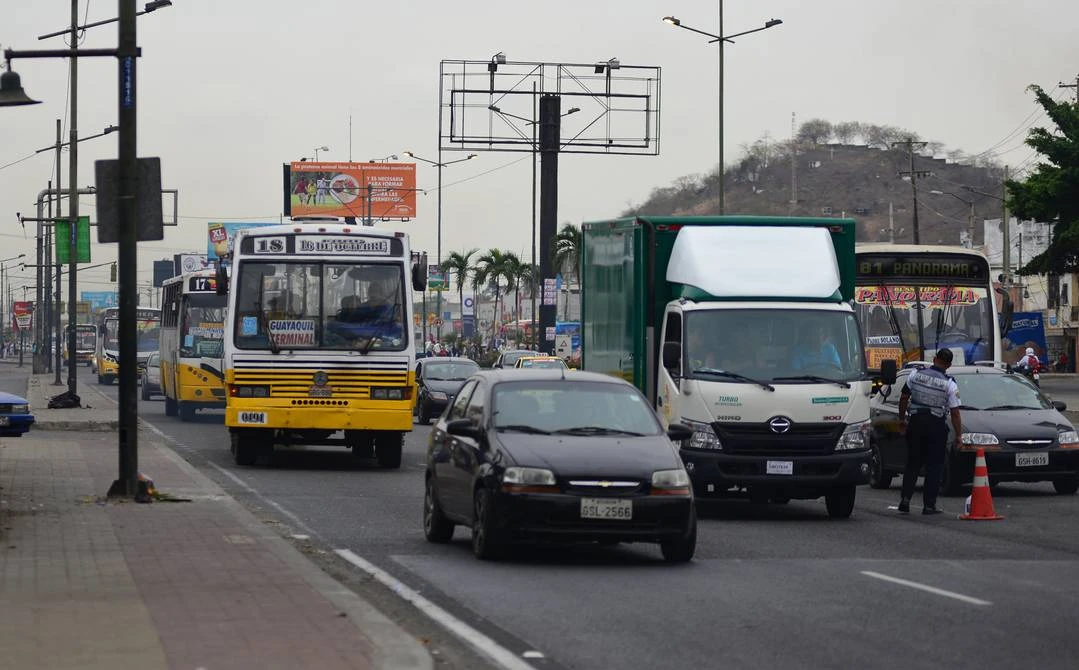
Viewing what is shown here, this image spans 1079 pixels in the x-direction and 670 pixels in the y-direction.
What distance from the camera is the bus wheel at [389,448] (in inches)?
982

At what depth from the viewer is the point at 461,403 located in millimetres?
14805

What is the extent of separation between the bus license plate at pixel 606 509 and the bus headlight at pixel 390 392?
1120 centimetres

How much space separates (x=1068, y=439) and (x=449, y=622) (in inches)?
503

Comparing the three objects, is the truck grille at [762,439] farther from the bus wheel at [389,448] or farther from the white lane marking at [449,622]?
the bus wheel at [389,448]

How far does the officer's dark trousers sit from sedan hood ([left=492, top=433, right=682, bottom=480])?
571 centimetres

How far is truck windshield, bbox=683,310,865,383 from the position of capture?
17828 mm

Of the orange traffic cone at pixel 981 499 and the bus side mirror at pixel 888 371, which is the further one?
the bus side mirror at pixel 888 371

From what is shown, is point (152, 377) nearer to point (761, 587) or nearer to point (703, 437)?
point (703, 437)

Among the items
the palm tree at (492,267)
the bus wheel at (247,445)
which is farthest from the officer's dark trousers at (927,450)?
the palm tree at (492,267)

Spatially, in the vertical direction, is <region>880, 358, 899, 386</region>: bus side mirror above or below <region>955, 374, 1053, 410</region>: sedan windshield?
above

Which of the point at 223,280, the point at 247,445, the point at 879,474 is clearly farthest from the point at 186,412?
the point at 879,474

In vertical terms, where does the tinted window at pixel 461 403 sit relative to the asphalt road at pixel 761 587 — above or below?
above

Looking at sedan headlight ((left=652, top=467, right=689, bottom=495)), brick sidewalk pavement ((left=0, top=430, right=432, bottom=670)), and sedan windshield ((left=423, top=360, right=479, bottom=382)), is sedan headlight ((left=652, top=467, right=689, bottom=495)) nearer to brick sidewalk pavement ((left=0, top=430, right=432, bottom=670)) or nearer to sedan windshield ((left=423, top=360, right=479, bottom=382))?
brick sidewalk pavement ((left=0, top=430, right=432, bottom=670))

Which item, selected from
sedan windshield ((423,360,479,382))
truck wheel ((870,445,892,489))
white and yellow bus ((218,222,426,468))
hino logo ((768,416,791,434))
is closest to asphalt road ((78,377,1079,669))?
hino logo ((768,416,791,434))
